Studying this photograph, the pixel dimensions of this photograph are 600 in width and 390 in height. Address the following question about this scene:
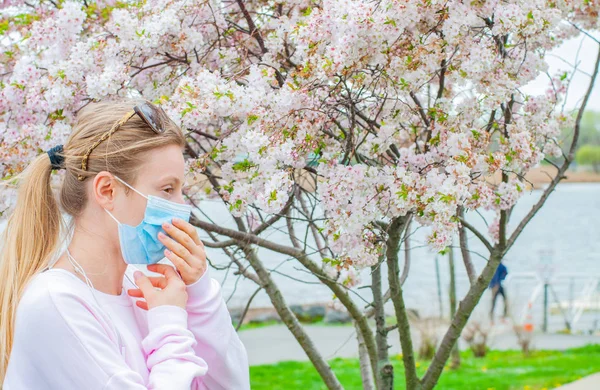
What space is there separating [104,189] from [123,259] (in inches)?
7.5

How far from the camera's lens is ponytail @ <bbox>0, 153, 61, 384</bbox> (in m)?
1.79

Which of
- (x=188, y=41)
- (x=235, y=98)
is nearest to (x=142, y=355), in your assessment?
(x=235, y=98)

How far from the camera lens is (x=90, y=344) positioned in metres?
1.67

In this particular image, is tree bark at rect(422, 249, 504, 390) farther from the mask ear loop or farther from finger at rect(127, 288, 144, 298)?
the mask ear loop

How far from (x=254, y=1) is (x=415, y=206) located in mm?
1475

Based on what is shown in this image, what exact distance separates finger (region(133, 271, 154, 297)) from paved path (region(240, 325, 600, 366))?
6983 millimetres

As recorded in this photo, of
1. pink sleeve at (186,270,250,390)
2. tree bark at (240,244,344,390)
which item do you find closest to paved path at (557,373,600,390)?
tree bark at (240,244,344,390)

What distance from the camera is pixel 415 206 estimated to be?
2.94 metres

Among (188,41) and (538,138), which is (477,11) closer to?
(538,138)

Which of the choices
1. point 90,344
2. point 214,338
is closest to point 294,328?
point 214,338

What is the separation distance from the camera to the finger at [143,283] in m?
1.85

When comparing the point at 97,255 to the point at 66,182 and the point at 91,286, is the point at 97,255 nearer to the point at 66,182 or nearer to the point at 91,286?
the point at 91,286

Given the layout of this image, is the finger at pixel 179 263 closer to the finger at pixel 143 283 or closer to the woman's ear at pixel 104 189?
the finger at pixel 143 283

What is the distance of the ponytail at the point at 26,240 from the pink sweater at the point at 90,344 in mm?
111
